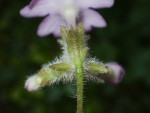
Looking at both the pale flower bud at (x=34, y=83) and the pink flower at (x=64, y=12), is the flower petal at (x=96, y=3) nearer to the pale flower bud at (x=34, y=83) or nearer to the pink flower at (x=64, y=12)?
the pink flower at (x=64, y=12)

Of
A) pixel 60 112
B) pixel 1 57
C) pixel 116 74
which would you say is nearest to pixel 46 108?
pixel 60 112

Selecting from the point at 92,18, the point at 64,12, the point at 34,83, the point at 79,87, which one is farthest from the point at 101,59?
the point at 79,87

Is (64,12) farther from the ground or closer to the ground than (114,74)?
farther from the ground

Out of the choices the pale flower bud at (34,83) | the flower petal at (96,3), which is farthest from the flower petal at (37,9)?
the pale flower bud at (34,83)

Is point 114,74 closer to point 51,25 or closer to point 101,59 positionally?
point 51,25

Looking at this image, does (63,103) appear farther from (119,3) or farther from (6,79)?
(119,3)
